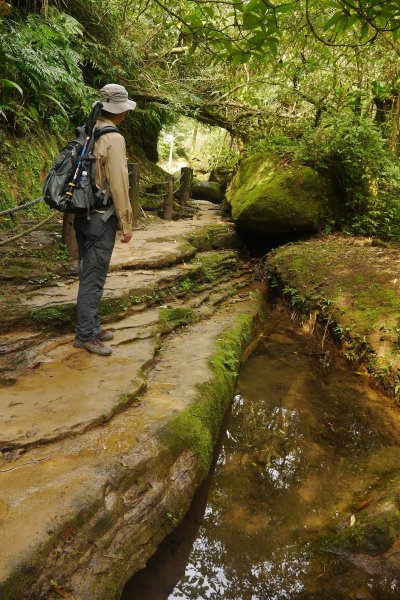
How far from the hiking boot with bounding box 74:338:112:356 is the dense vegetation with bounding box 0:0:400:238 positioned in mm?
3909

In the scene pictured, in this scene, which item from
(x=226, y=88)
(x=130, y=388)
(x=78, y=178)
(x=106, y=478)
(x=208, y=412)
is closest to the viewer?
(x=106, y=478)

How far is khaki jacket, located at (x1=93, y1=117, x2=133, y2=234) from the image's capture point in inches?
145

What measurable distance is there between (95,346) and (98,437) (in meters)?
1.29

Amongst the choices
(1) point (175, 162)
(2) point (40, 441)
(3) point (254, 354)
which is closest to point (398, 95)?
(3) point (254, 354)

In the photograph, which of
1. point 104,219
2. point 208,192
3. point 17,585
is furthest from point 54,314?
point 208,192

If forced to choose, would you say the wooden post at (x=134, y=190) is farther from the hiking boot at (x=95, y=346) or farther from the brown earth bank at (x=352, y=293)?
the hiking boot at (x=95, y=346)

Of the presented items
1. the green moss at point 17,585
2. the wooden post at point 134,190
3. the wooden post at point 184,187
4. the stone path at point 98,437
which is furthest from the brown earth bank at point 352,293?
the wooden post at point 184,187

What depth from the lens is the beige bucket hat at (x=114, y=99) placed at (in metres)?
3.65

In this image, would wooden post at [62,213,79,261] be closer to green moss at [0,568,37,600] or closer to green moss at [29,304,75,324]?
green moss at [29,304,75,324]

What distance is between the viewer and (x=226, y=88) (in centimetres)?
1297

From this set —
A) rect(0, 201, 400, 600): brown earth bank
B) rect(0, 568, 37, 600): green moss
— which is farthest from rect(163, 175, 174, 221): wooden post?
rect(0, 568, 37, 600): green moss

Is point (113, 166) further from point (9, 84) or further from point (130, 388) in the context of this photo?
point (9, 84)

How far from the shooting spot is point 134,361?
4312mm

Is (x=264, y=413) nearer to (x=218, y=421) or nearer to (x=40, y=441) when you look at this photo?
(x=218, y=421)
